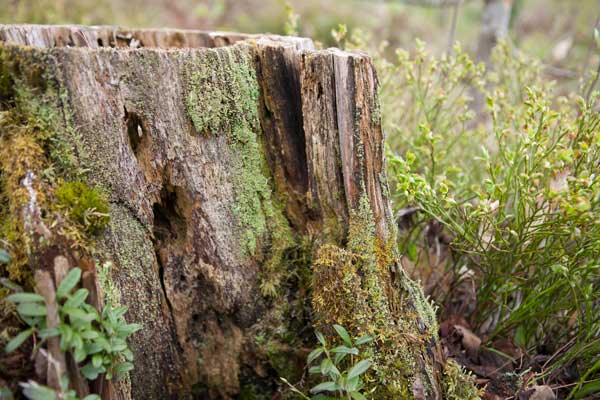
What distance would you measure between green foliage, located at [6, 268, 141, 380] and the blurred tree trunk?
4.90 m

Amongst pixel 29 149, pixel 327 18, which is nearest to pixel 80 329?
pixel 29 149

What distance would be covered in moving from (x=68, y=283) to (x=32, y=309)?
0.11m

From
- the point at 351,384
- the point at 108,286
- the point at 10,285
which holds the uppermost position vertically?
the point at 10,285

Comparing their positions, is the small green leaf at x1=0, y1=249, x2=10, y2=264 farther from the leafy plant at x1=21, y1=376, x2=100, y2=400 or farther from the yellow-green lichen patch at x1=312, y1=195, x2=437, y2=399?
the yellow-green lichen patch at x1=312, y1=195, x2=437, y2=399

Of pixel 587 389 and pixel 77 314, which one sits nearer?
pixel 77 314

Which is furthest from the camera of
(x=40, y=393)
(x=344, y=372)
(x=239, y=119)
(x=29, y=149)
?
(x=239, y=119)

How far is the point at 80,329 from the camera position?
1.28m

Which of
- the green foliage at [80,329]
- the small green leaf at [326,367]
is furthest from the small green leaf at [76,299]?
the small green leaf at [326,367]

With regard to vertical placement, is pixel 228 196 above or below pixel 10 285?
above

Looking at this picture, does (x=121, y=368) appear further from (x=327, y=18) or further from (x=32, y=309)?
(x=327, y=18)

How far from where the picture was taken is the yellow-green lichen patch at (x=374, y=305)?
66.7 inches

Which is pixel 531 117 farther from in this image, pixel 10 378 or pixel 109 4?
pixel 109 4

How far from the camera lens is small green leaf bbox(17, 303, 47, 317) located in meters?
1.24

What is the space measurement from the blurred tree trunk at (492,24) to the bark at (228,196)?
399cm
